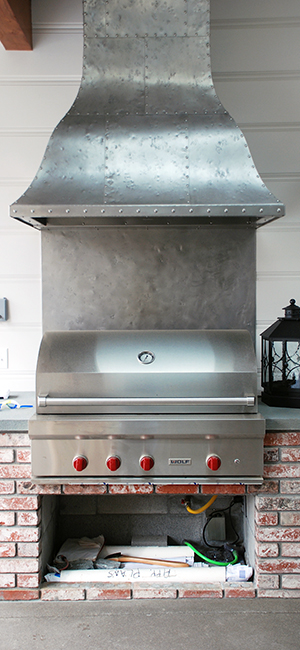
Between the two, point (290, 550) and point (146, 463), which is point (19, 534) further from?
point (290, 550)

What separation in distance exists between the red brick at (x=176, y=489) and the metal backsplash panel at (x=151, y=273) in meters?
0.80

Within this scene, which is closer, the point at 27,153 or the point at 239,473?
the point at 239,473

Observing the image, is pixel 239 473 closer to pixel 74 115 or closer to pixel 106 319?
pixel 106 319

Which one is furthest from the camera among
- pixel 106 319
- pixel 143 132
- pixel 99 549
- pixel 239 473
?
pixel 106 319

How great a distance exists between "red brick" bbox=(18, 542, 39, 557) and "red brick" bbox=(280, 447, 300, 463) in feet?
3.52

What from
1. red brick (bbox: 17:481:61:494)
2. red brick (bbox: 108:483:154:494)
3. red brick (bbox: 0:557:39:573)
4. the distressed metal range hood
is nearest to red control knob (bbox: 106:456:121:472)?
red brick (bbox: 108:483:154:494)

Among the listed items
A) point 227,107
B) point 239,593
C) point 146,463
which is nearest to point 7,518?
point 146,463

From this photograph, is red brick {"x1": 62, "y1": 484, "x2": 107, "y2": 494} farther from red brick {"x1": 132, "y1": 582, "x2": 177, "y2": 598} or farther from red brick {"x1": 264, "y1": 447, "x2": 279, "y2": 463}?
red brick {"x1": 264, "y1": 447, "x2": 279, "y2": 463}

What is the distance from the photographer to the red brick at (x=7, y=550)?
1.95 meters

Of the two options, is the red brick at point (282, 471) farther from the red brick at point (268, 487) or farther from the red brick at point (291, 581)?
the red brick at point (291, 581)

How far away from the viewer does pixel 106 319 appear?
2.42 m

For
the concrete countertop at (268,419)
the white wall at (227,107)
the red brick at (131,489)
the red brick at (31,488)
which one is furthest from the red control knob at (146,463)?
the white wall at (227,107)

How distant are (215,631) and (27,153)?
232 centimetres

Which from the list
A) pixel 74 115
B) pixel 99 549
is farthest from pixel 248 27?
pixel 99 549
